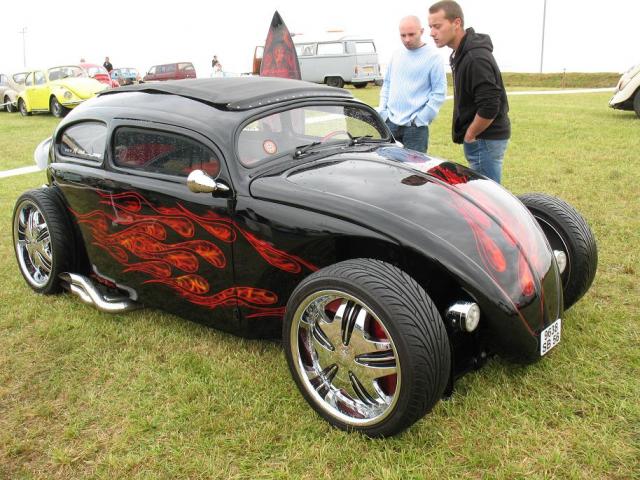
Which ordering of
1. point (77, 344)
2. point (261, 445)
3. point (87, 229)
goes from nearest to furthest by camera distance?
point (261, 445) → point (77, 344) → point (87, 229)

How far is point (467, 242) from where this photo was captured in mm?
2686

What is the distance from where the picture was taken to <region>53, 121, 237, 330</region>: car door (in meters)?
3.27

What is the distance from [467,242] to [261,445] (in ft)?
4.47

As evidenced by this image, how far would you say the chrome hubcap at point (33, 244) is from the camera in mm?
4391

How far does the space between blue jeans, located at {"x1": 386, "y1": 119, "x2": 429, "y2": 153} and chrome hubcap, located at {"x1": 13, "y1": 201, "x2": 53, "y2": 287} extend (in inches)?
128

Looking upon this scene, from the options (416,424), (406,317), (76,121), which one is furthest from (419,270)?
(76,121)

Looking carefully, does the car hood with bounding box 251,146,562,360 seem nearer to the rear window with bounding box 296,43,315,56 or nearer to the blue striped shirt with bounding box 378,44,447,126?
the blue striped shirt with bounding box 378,44,447,126

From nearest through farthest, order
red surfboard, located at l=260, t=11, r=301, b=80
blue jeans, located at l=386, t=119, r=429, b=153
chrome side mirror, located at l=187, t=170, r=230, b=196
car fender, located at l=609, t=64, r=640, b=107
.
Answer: chrome side mirror, located at l=187, t=170, r=230, b=196 < blue jeans, located at l=386, t=119, r=429, b=153 < red surfboard, located at l=260, t=11, r=301, b=80 < car fender, located at l=609, t=64, r=640, b=107

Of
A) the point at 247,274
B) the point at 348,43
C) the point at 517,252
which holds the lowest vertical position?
the point at 247,274

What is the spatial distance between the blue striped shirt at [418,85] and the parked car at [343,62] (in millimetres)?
20024

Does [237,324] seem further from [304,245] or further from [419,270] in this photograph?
[419,270]

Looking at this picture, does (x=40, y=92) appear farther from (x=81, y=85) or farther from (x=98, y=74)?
(x=98, y=74)

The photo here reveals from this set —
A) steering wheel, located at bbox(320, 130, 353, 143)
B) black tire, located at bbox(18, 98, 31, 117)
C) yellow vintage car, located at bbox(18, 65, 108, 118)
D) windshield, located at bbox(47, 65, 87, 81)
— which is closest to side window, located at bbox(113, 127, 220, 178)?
steering wheel, located at bbox(320, 130, 353, 143)

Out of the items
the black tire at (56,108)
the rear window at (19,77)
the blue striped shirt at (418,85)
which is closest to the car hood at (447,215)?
the blue striped shirt at (418,85)
